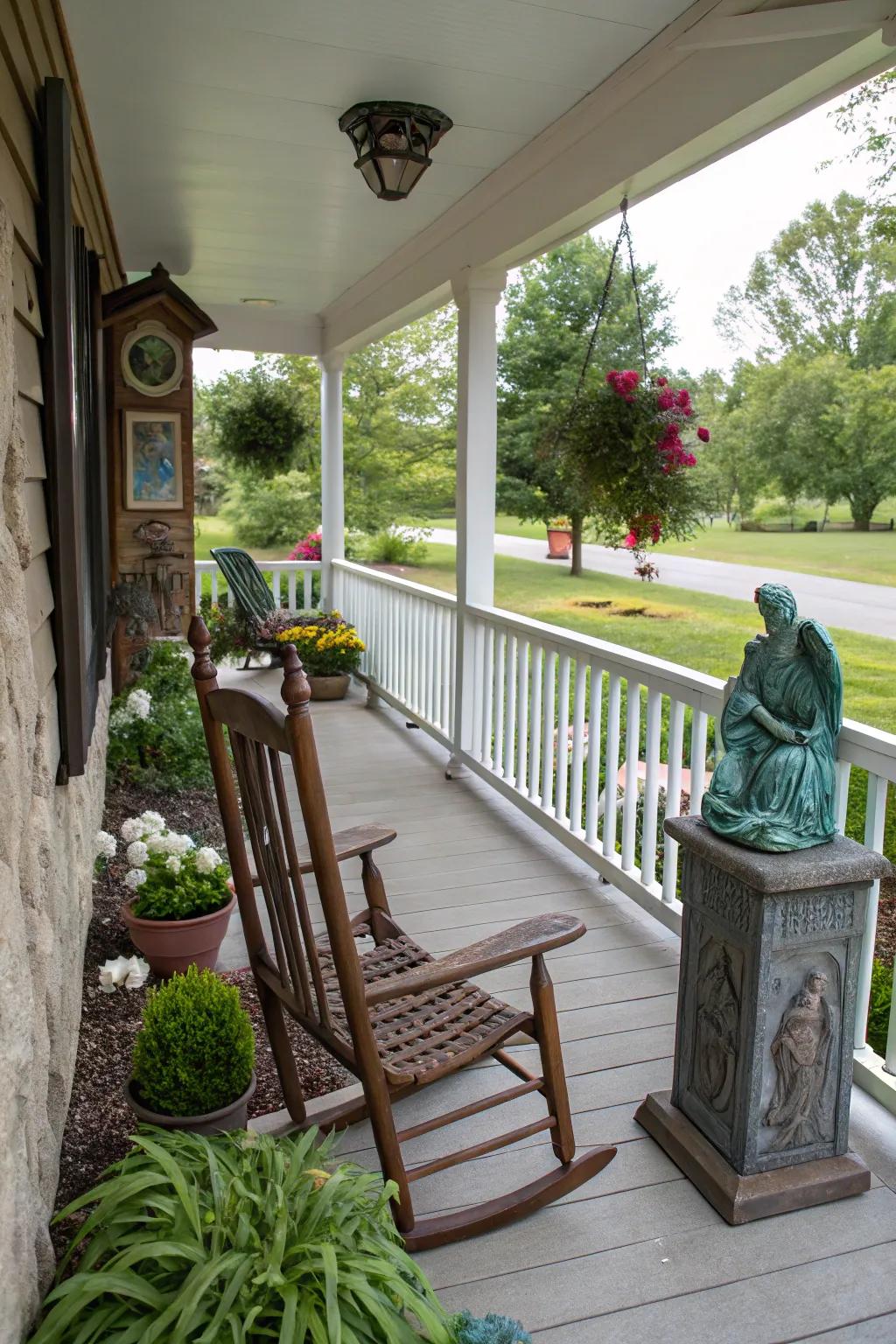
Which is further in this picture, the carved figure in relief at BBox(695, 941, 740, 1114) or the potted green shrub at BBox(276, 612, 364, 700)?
the potted green shrub at BBox(276, 612, 364, 700)

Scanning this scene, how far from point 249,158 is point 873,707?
5226mm

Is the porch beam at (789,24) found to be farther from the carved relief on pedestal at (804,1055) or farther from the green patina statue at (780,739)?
the carved relief on pedestal at (804,1055)

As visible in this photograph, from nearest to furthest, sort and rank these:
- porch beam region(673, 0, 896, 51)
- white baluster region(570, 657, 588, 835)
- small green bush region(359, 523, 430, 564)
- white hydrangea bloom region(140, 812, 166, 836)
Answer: porch beam region(673, 0, 896, 51), white hydrangea bloom region(140, 812, 166, 836), white baluster region(570, 657, 588, 835), small green bush region(359, 523, 430, 564)

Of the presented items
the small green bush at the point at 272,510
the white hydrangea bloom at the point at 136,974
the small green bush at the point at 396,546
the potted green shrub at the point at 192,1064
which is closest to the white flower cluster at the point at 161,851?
the white hydrangea bloom at the point at 136,974

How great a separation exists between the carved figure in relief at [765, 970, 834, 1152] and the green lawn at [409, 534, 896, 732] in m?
4.86

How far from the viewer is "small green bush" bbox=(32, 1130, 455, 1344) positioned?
1298 mm

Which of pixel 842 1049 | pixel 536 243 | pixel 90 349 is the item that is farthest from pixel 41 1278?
pixel 536 243

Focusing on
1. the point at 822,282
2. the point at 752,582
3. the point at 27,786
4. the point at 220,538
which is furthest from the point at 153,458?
the point at 220,538

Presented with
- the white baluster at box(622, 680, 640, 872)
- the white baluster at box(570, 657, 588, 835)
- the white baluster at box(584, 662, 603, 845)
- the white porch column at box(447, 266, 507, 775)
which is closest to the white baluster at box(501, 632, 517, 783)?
the white porch column at box(447, 266, 507, 775)

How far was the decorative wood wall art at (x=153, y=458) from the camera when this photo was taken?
17.9 ft

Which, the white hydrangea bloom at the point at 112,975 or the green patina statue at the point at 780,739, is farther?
the white hydrangea bloom at the point at 112,975

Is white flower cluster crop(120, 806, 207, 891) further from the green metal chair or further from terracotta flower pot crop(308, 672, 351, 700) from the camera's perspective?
the green metal chair

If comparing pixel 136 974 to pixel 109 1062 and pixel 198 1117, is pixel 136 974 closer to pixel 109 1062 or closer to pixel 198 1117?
pixel 109 1062

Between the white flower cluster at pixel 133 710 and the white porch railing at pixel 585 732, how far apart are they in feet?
5.09
